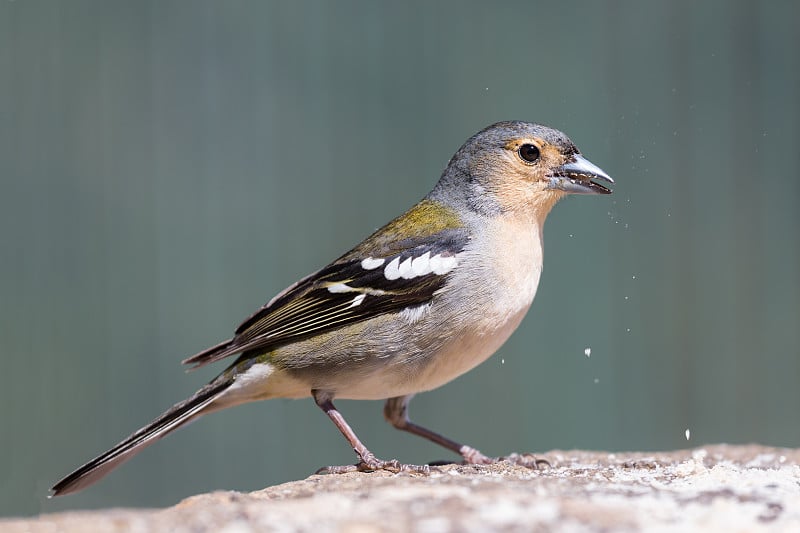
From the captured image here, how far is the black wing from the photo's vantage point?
13.2 feet

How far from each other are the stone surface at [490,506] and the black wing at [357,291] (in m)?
0.85

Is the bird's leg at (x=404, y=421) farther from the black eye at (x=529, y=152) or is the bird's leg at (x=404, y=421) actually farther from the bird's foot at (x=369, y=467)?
the black eye at (x=529, y=152)

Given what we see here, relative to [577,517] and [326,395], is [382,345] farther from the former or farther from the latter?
[577,517]

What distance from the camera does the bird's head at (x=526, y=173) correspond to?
4.38 m

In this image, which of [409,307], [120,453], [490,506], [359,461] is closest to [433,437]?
[359,461]

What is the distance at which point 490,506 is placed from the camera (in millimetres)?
2562

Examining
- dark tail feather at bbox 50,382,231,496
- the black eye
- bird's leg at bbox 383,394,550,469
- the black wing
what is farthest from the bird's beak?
dark tail feather at bbox 50,382,231,496

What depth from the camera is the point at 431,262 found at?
13.4 feet

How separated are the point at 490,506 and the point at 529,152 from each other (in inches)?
89.8

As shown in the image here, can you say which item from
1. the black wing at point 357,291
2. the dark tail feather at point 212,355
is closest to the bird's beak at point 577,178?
the black wing at point 357,291

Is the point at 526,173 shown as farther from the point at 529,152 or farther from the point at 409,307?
the point at 409,307

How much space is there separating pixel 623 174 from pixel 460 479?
3371 millimetres

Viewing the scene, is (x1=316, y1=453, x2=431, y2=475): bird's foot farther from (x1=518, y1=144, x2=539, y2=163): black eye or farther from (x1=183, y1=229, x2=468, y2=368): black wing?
(x1=518, y1=144, x2=539, y2=163): black eye

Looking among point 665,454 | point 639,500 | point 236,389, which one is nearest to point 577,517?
point 639,500
